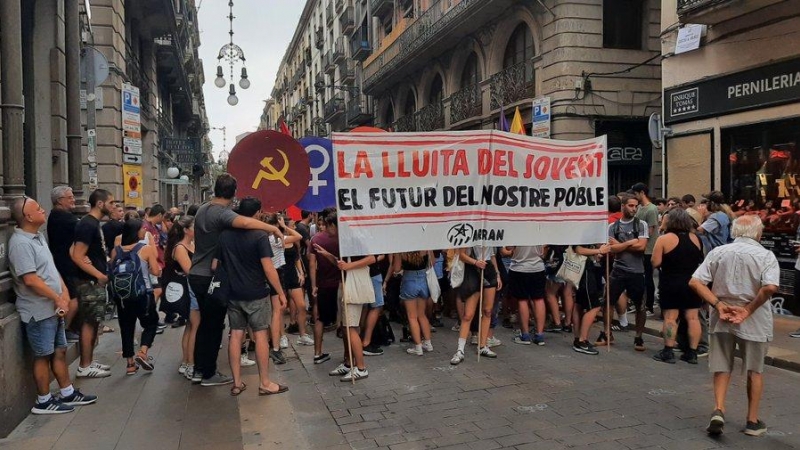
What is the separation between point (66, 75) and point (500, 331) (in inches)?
288

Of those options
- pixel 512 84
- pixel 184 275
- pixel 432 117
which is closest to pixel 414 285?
pixel 184 275

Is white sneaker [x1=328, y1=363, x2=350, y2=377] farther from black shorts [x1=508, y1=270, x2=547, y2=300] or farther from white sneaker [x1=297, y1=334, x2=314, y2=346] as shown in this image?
black shorts [x1=508, y1=270, x2=547, y2=300]

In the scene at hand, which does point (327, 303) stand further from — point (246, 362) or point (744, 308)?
point (744, 308)

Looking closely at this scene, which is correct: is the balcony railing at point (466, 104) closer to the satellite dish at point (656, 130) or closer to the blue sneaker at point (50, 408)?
the satellite dish at point (656, 130)

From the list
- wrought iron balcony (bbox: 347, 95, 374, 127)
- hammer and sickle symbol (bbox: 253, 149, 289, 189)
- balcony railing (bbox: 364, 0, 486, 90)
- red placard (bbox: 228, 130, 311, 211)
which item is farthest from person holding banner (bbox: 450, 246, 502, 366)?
wrought iron balcony (bbox: 347, 95, 374, 127)

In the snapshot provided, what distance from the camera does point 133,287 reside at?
646 centimetres

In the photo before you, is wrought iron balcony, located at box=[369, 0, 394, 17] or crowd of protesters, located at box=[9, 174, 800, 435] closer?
crowd of protesters, located at box=[9, 174, 800, 435]

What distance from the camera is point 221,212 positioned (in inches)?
231

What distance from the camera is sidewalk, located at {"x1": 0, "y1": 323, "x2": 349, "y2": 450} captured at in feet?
15.5

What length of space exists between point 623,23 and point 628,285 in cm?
1137

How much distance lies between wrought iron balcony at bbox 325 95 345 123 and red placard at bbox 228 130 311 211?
3310 cm

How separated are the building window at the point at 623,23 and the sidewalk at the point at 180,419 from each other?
1369 centimetres

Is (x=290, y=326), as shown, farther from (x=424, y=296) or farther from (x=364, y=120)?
(x=364, y=120)

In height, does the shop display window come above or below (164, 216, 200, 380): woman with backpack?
above
